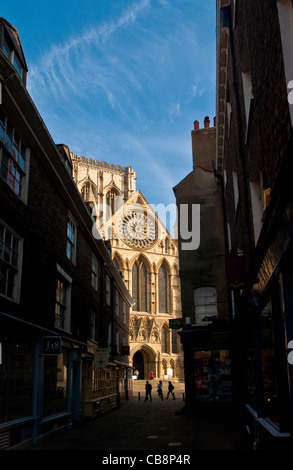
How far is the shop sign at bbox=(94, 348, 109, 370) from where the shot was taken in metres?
16.7

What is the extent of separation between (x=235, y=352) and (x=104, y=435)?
20.5ft

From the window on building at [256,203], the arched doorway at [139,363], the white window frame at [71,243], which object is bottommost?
the arched doorway at [139,363]

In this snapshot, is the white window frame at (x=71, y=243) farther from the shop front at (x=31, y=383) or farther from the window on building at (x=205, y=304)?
the window on building at (x=205, y=304)

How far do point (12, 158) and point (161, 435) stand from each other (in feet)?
28.8

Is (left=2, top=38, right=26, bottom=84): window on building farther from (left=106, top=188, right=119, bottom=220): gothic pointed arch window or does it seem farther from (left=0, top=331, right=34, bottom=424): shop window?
(left=106, top=188, right=119, bottom=220): gothic pointed arch window

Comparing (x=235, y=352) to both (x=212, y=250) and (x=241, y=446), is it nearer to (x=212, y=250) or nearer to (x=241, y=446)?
(x=212, y=250)

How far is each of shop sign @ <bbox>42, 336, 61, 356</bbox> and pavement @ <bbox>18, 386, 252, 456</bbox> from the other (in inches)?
88.8

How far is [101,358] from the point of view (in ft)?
55.2

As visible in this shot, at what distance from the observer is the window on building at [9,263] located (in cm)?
945

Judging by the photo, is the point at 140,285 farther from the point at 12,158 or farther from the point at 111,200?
the point at 12,158

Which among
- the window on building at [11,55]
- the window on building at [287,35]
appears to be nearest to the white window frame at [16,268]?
the window on building at [11,55]

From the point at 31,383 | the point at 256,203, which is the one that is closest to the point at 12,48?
the point at 256,203

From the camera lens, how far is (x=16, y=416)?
387 inches

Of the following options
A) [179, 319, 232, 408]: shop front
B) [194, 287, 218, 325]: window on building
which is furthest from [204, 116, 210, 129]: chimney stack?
[179, 319, 232, 408]: shop front
